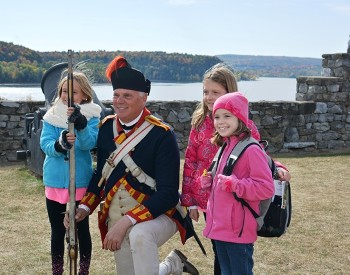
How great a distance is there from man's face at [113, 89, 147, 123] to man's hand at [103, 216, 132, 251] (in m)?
0.61

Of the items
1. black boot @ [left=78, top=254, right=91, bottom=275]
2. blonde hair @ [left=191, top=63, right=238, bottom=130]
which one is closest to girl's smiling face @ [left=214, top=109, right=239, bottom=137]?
blonde hair @ [left=191, top=63, right=238, bottom=130]

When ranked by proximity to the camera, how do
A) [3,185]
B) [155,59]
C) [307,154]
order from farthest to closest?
[155,59]
[307,154]
[3,185]

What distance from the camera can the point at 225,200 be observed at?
306cm

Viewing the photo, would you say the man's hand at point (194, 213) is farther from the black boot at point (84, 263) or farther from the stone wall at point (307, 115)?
the stone wall at point (307, 115)

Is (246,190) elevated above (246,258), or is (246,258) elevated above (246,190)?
(246,190)

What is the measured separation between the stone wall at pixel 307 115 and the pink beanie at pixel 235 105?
6.90 m

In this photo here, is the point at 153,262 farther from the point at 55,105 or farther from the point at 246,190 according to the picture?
the point at 55,105

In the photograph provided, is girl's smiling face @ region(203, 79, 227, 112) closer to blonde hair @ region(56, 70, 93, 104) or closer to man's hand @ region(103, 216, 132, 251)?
blonde hair @ region(56, 70, 93, 104)

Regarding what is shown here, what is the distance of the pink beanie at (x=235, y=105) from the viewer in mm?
3084

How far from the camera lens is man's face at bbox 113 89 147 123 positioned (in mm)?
3242

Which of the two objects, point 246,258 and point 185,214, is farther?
point 185,214

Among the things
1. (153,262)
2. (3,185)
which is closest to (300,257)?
(153,262)

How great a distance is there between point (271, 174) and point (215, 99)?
2.17 feet

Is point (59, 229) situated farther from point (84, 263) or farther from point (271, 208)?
point (271, 208)
